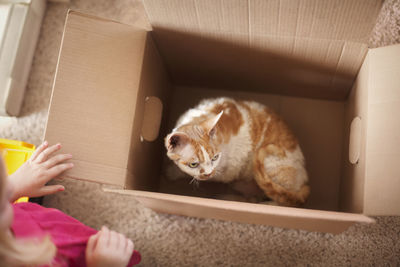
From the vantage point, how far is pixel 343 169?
1231mm

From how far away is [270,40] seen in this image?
100cm

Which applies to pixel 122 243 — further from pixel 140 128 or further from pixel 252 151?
pixel 252 151

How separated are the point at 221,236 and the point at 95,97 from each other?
77 centimetres

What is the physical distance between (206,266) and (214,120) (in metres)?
0.66

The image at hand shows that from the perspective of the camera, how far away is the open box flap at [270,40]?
0.87 meters

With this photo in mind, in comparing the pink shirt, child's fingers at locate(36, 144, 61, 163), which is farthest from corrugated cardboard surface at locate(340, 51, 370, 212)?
child's fingers at locate(36, 144, 61, 163)

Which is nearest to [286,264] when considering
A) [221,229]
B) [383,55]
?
[221,229]

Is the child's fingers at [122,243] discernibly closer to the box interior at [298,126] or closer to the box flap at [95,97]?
the box flap at [95,97]

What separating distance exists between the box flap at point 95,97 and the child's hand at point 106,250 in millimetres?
168

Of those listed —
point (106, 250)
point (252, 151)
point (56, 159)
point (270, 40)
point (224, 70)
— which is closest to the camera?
point (106, 250)

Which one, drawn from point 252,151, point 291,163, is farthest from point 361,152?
point 252,151

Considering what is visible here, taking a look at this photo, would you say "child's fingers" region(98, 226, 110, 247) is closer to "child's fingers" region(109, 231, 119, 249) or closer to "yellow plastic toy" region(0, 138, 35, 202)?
"child's fingers" region(109, 231, 119, 249)

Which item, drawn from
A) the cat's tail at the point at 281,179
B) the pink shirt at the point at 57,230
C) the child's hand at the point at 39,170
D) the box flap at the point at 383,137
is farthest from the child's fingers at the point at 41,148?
the box flap at the point at 383,137

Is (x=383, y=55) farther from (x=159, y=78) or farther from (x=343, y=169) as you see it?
(x=159, y=78)
